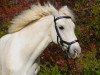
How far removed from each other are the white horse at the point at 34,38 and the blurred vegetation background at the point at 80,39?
2351 millimetres

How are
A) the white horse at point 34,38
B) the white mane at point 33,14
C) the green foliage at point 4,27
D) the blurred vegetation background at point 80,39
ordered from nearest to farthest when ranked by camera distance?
the white horse at point 34,38, the white mane at point 33,14, the blurred vegetation background at point 80,39, the green foliage at point 4,27

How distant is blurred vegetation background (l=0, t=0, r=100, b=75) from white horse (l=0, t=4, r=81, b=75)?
2351 millimetres

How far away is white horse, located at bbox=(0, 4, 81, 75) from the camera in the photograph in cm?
608

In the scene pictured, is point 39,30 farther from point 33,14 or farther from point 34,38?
point 33,14

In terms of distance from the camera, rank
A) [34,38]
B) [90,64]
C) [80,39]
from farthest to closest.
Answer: [80,39]
[90,64]
[34,38]

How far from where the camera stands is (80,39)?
10680 mm

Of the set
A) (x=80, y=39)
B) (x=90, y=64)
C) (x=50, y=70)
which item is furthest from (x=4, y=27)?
(x=90, y=64)

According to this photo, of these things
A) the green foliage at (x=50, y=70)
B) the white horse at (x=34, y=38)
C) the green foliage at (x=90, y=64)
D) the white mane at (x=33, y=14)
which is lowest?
the green foliage at (x=90, y=64)

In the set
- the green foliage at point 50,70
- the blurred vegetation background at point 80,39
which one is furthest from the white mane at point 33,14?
the green foliage at point 50,70

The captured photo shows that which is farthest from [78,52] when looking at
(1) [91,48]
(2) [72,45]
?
(1) [91,48]

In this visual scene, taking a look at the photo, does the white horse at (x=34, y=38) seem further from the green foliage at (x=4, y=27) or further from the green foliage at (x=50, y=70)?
the green foliage at (x=4, y=27)

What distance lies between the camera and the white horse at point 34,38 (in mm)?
6082

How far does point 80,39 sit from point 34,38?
466cm

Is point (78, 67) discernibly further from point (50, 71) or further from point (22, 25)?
point (22, 25)
